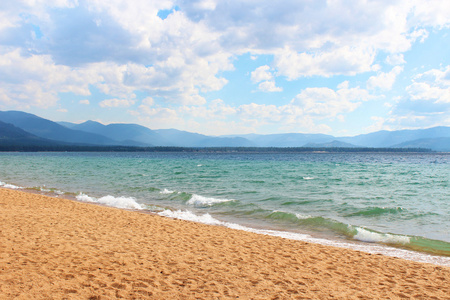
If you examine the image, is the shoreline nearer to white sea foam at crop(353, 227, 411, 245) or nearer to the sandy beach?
white sea foam at crop(353, 227, 411, 245)

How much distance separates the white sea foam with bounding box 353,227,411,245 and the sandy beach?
2.76 metres

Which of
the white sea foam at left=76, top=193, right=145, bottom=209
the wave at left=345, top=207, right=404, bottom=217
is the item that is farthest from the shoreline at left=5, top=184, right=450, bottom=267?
the wave at left=345, top=207, right=404, bottom=217

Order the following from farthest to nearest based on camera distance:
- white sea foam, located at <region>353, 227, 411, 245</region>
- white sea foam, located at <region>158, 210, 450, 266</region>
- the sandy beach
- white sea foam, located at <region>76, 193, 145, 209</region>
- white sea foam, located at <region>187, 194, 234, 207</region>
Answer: white sea foam, located at <region>187, 194, 234, 207</region> < white sea foam, located at <region>76, 193, 145, 209</region> < white sea foam, located at <region>353, 227, 411, 245</region> < white sea foam, located at <region>158, 210, 450, 266</region> < the sandy beach

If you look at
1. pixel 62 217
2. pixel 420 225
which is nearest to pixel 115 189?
pixel 62 217

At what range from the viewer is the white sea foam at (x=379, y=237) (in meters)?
10.8

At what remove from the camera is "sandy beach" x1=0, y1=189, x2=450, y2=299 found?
5.45 m

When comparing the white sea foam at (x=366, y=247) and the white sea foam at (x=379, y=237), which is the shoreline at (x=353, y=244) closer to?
the white sea foam at (x=366, y=247)

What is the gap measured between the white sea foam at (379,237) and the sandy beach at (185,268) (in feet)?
9.06

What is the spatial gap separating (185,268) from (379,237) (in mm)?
8264

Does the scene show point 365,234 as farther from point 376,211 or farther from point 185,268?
point 185,268

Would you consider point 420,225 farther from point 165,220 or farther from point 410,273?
point 165,220

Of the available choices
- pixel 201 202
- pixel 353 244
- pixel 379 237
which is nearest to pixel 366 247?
pixel 353 244

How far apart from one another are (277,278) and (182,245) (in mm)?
3378

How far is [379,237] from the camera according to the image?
1119 centimetres
